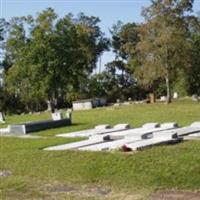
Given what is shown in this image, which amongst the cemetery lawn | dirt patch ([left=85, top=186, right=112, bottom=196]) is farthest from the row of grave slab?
dirt patch ([left=85, top=186, right=112, bottom=196])

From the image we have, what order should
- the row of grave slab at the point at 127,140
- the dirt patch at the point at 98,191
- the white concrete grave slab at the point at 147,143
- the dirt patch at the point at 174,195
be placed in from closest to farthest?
the dirt patch at the point at 174,195
the dirt patch at the point at 98,191
the white concrete grave slab at the point at 147,143
the row of grave slab at the point at 127,140

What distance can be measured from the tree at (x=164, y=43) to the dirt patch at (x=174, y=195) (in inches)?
1631

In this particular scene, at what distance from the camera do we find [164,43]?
51.4 m

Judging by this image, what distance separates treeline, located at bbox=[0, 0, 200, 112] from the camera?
52719mm

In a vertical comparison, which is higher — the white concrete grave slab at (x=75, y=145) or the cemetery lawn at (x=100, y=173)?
the white concrete grave slab at (x=75, y=145)

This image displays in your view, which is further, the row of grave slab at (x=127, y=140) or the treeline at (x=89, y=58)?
the treeline at (x=89, y=58)

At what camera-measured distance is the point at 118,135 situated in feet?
61.1

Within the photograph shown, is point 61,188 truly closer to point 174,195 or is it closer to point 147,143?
point 174,195

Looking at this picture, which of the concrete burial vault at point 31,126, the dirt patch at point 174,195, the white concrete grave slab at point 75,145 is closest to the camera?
the dirt patch at point 174,195

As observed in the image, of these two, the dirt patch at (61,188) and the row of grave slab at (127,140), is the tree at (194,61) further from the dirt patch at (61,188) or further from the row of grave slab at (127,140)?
the dirt patch at (61,188)

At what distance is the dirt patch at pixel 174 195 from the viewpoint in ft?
32.9

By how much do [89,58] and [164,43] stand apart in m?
22.0

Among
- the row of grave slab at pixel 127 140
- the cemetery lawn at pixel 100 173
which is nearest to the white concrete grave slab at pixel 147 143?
the row of grave slab at pixel 127 140

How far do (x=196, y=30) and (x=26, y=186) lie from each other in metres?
52.5
